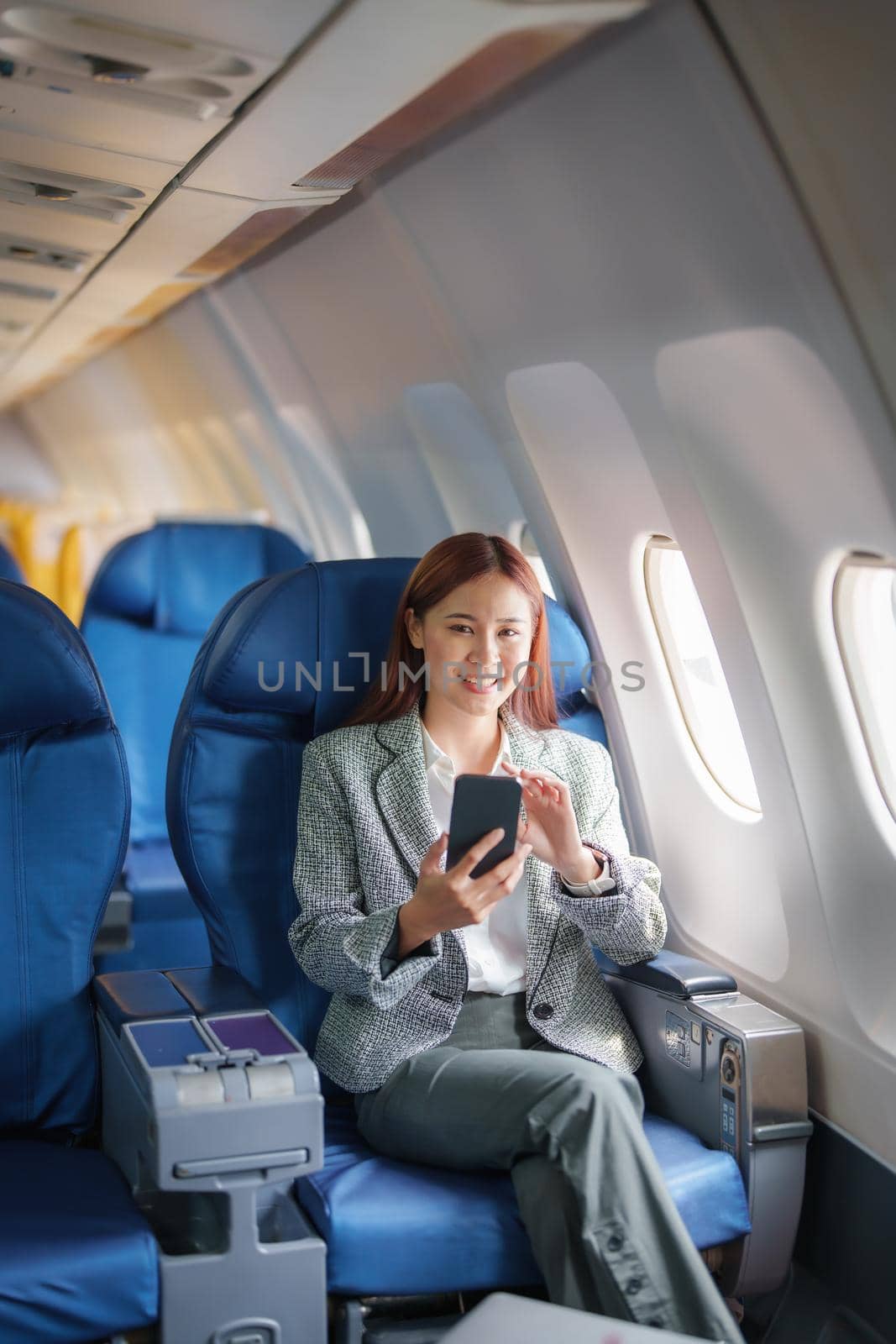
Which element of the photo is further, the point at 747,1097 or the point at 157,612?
the point at 157,612

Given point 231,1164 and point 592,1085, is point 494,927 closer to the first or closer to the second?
point 592,1085

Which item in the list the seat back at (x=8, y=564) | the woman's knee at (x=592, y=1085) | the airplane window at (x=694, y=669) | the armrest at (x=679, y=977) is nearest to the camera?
the woman's knee at (x=592, y=1085)

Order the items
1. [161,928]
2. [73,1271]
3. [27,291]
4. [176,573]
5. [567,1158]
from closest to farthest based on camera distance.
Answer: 1. [73,1271]
2. [567,1158]
3. [161,928]
4. [176,573]
5. [27,291]

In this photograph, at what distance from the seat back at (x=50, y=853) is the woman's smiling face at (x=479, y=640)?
2.06 ft

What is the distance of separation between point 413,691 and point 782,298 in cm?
102

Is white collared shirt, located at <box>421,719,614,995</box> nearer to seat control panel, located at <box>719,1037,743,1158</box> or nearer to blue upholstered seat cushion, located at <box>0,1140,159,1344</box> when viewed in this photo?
seat control panel, located at <box>719,1037,743,1158</box>

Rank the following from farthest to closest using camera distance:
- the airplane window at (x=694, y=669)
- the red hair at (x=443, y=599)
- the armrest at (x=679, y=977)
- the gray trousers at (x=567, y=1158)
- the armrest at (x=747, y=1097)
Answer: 1. the airplane window at (x=694, y=669)
2. the red hair at (x=443, y=599)
3. the armrest at (x=679, y=977)
4. the armrest at (x=747, y=1097)
5. the gray trousers at (x=567, y=1158)

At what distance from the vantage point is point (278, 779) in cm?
262

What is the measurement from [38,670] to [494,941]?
97 centimetres

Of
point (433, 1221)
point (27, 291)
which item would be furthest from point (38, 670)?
point (27, 291)

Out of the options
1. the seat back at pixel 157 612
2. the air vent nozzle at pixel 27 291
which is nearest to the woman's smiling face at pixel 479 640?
the seat back at pixel 157 612

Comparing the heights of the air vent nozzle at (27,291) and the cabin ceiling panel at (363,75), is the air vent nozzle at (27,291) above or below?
above

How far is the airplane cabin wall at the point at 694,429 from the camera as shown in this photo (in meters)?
2.16

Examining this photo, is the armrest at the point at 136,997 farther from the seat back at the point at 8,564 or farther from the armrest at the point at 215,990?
the seat back at the point at 8,564
